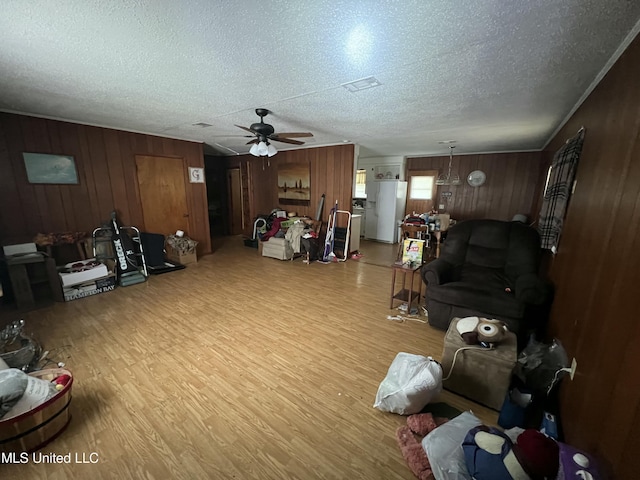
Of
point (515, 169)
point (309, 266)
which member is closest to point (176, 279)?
point (309, 266)

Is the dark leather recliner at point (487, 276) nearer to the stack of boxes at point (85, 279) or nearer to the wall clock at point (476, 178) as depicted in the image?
the wall clock at point (476, 178)

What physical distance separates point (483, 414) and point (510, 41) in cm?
237

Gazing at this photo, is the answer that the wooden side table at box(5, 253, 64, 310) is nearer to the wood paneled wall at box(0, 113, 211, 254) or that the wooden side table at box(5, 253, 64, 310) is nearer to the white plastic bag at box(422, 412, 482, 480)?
the wood paneled wall at box(0, 113, 211, 254)

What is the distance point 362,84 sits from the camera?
2.13m

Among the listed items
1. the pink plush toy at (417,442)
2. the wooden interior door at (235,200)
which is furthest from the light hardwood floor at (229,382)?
the wooden interior door at (235,200)

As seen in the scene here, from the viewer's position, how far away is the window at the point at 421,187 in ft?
21.8

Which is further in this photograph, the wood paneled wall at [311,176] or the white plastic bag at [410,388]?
the wood paneled wall at [311,176]

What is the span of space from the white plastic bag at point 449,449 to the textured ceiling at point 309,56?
2177 mm

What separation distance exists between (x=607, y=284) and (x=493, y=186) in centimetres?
561

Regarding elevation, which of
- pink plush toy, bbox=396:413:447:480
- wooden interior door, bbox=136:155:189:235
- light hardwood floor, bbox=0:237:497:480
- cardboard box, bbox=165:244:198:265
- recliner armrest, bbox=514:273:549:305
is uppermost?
A: wooden interior door, bbox=136:155:189:235

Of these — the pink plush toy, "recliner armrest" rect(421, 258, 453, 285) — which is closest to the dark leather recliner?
"recliner armrest" rect(421, 258, 453, 285)

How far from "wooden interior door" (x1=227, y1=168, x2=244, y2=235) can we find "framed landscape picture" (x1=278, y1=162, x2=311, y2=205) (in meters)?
1.57

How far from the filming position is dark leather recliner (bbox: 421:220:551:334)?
7.33 ft

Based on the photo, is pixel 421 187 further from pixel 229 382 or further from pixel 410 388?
pixel 229 382
